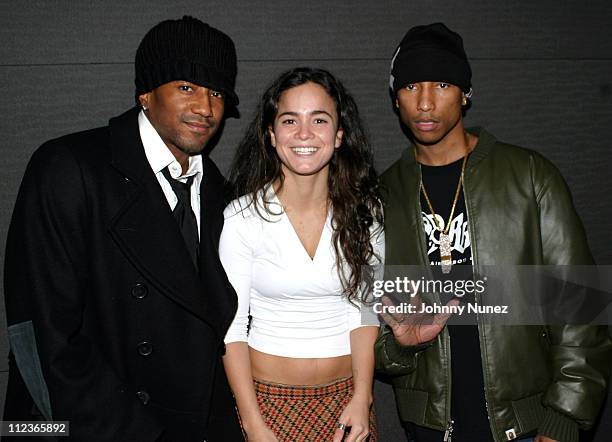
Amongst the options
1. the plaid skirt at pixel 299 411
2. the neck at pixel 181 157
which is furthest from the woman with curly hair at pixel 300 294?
the neck at pixel 181 157

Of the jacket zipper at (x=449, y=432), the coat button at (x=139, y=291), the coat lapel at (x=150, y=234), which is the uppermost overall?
the coat lapel at (x=150, y=234)

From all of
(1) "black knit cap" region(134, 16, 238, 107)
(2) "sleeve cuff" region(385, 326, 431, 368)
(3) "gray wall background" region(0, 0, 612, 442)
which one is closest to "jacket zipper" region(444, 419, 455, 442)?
(2) "sleeve cuff" region(385, 326, 431, 368)

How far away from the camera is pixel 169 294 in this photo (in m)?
1.85

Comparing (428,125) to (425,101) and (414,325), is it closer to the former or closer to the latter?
(425,101)

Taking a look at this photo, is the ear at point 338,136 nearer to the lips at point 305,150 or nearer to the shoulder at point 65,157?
the lips at point 305,150

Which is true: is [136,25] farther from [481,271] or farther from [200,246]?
[481,271]

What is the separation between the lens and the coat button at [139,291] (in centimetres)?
183

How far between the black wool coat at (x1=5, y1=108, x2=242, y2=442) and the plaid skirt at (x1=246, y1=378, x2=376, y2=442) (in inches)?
8.4

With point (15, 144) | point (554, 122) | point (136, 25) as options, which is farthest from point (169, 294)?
point (554, 122)

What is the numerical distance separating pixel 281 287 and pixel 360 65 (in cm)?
119

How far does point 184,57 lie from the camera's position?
1.94 m

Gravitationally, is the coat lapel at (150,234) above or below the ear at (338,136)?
below

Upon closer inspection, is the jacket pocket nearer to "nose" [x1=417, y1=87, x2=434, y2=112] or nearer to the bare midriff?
the bare midriff

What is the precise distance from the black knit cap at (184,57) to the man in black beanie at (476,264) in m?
0.68
